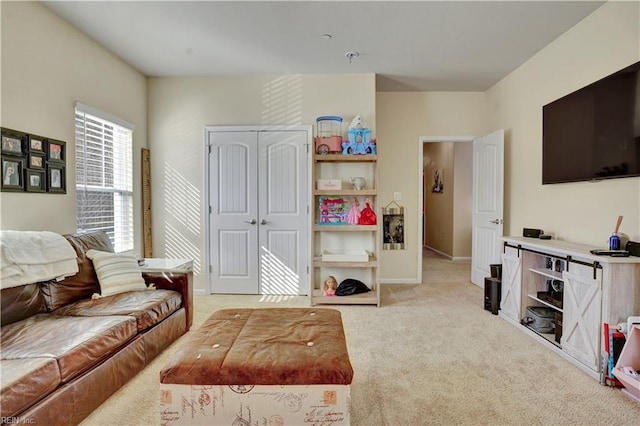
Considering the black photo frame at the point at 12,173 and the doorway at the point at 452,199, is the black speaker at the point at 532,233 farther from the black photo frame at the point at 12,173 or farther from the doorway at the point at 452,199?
the black photo frame at the point at 12,173

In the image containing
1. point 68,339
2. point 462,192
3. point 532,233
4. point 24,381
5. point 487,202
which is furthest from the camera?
point 462,192

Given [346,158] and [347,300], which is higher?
[346,158]

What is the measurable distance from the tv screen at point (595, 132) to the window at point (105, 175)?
4.45m

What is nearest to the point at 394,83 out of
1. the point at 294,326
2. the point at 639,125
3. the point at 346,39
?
the point at 346,39

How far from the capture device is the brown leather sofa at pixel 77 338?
1.61 metres

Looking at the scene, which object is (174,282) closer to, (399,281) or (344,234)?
(344,234)

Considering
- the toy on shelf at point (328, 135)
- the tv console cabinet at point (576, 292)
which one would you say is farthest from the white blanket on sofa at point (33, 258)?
the tv console cabinet at point (576, 292)

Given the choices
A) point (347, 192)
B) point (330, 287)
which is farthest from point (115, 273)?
point (347, 192)

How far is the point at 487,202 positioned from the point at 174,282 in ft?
12.9

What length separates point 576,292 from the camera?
258 cm

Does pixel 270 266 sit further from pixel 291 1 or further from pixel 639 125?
pixel 639 125

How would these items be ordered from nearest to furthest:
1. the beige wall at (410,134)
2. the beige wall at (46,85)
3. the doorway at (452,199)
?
the beige wall at (46,85)
the beige wall at (410,134)
the doorway at (452,199)

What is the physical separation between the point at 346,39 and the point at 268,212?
7.18 feet

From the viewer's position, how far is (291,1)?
279 centimetres
